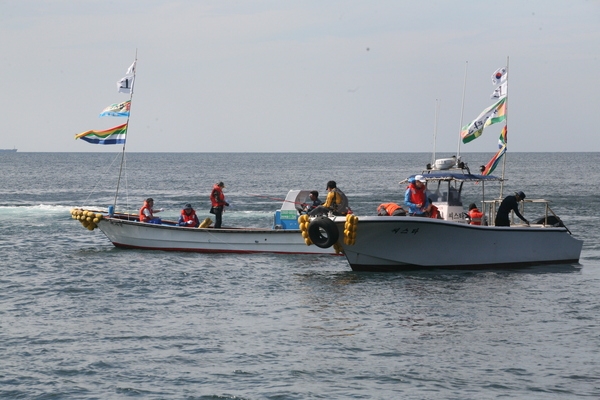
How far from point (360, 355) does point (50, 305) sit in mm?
7719

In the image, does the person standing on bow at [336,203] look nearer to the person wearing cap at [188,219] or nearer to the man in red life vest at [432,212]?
the man in red life vest at [432,212]

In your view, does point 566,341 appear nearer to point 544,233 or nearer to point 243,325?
point 243,325

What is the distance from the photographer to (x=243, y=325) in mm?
16969

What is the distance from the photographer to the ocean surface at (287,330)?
13070 mm

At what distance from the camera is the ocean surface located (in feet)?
42.9

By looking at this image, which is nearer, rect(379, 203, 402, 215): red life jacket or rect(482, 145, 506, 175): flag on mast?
rect(379, 203, 402, 215): red life jacket

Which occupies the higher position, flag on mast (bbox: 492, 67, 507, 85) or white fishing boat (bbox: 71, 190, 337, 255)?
flag on mast (bbox: 492, 67, 507, 85)

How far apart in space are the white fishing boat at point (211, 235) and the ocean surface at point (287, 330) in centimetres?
53

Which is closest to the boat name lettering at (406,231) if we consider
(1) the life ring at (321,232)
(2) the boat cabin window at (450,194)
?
(1) the life ring at (321,232)

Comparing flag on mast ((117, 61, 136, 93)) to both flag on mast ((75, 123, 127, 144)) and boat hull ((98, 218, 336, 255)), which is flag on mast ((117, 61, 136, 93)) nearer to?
flag on mast ((75, 123, 127, 144))

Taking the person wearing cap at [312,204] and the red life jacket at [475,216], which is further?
the person wearing cap at [312,204]

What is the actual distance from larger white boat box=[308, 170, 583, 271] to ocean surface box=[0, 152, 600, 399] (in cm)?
35

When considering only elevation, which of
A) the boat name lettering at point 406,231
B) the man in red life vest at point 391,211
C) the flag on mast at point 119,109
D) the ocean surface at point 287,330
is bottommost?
the ocean surface at point 287,330

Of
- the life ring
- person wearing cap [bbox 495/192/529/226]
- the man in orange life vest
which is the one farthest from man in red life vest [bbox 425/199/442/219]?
the life ring
